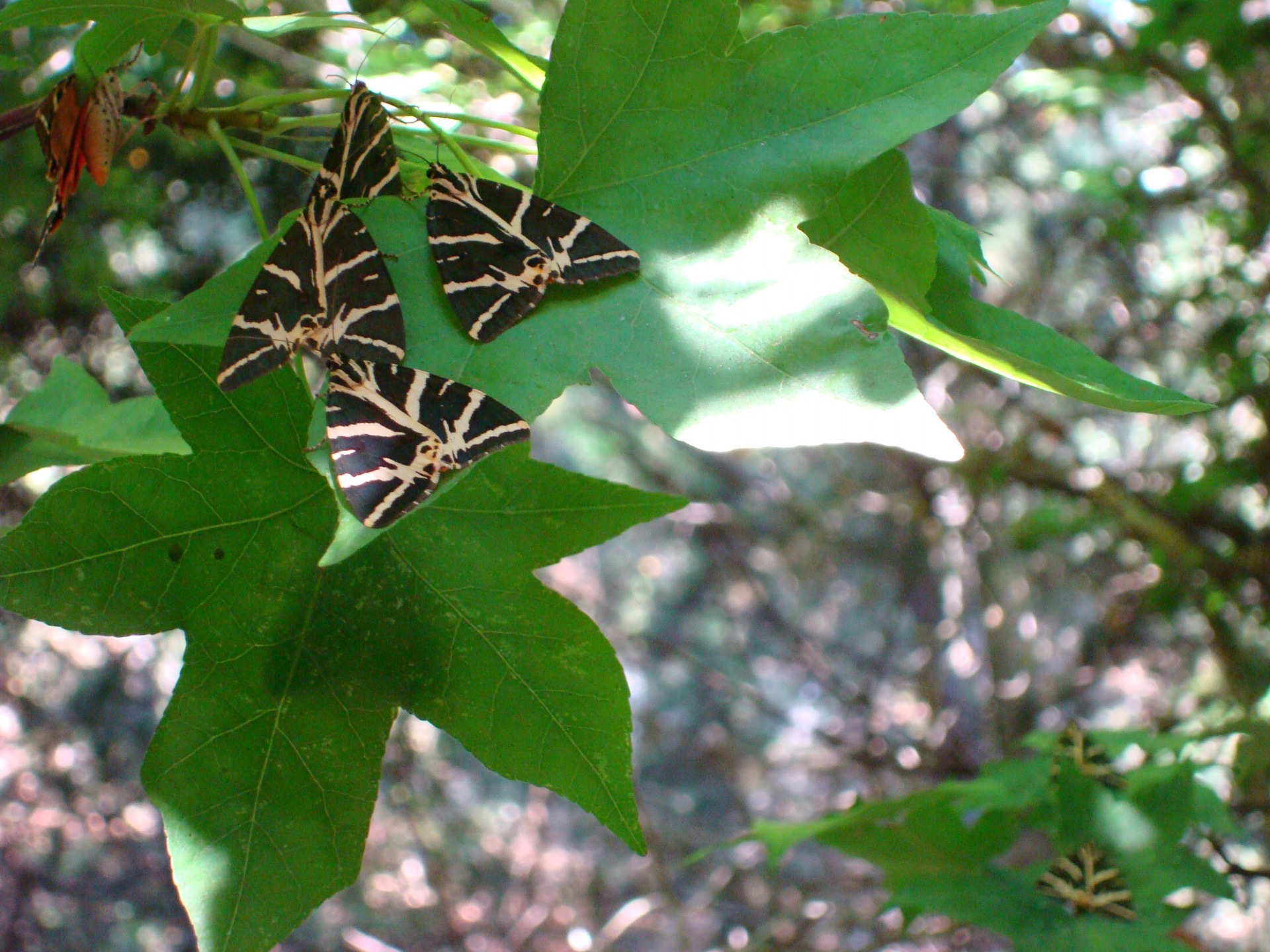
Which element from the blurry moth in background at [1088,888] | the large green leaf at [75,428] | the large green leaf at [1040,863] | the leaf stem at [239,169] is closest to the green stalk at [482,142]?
the leaf stem at [239,169]

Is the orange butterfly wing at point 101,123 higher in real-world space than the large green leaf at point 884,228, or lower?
higher

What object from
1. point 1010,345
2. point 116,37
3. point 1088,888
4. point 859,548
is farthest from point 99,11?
point 859,548

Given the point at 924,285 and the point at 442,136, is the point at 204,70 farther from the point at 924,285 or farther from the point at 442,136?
the point at 924,285

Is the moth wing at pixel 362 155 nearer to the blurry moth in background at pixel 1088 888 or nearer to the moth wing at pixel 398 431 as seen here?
the moth wing at pixel 398 431

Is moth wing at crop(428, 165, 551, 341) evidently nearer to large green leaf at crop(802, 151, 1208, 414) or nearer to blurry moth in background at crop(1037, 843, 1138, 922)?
large green leaf at crop(802, 151, 1208, 414)

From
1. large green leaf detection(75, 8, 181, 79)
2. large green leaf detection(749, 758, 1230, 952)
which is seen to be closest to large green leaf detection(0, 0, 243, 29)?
large green leaf detection(75, 8, 181, 79)

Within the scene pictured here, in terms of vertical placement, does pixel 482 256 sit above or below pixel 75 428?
above
